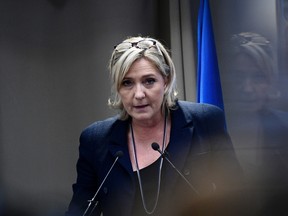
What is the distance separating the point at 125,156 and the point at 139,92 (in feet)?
0.69

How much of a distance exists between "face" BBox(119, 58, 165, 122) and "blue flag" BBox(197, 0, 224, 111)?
0.77 m

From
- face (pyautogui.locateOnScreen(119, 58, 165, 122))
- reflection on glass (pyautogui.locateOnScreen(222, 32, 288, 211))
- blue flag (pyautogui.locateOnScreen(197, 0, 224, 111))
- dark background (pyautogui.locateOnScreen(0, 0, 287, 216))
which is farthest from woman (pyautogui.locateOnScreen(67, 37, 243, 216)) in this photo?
dark background (pyautogui.locateOnScreen(0, 0, 287, 216))

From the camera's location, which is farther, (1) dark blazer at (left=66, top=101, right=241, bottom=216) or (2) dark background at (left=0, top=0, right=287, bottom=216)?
(2) dark background at (left=0, top=0, right=287, bottom=216)

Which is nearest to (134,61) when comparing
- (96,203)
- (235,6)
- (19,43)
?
(96,203)

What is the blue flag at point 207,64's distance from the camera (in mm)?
2066

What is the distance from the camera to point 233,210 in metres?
0.60

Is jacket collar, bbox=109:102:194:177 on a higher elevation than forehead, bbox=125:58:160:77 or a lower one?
lower

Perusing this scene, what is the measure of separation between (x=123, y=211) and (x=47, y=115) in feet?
3.95

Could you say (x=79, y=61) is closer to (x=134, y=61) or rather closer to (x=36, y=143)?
(x=36, y=143)

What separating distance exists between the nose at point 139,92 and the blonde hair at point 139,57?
5cm

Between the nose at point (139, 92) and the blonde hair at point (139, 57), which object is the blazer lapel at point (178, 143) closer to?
the blonde hair at point (139, 57)

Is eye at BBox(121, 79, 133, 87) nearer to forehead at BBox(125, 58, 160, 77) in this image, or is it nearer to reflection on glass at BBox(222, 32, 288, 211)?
forehead at BBox(125, 58, 160, 77)

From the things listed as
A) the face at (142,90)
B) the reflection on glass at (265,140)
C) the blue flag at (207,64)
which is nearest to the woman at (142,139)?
the face at (142,90)

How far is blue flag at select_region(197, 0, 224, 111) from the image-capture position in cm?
207
